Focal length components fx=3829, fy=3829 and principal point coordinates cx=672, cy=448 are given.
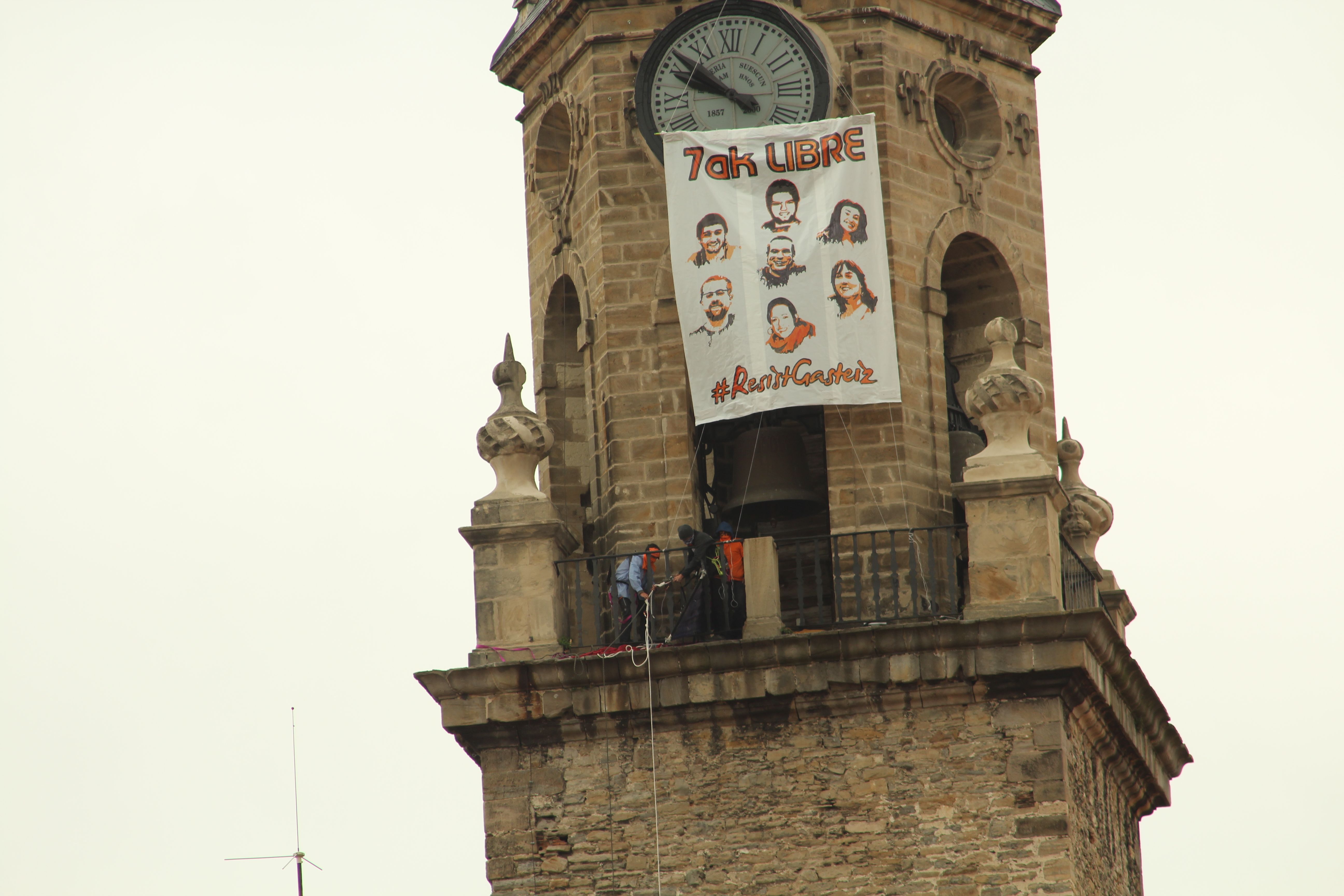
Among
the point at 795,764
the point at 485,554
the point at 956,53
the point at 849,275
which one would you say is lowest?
the point at 795,764

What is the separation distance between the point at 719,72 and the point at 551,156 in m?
2.36

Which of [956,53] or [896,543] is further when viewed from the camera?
[956,53]

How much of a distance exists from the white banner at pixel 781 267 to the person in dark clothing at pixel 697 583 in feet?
4.09

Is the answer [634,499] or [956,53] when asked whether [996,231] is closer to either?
[956,53]

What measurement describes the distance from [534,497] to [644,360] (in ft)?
5.59

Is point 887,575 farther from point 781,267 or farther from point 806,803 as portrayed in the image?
point 781,267

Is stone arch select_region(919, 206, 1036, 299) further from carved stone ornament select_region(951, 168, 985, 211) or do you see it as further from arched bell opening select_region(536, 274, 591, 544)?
arched bell opening select_region(536, 274, 591, 544)

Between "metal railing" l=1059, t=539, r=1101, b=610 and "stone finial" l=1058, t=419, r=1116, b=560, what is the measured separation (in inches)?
27.5

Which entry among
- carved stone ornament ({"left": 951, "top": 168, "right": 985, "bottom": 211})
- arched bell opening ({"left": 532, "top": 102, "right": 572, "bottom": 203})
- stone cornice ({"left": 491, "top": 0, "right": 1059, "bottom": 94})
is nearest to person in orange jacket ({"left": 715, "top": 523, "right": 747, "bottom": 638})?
carved stone ornament ({"left": 951, "top": 168, "right": 985, "bottom": 211})

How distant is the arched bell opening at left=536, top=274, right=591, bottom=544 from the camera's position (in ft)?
120

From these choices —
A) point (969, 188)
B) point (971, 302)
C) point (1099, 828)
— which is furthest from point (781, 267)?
point (1099, 828)

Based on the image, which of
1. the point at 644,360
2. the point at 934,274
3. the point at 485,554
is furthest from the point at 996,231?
the point at 485,554

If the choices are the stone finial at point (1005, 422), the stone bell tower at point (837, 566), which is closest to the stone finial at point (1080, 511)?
the stone bell tower at point (837, 566)

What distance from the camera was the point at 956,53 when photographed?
120ft
